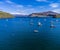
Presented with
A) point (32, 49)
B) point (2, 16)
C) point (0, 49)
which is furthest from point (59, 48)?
point (2, 16)

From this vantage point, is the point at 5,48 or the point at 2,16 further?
the point at 2,16

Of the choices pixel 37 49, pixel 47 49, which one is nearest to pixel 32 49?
pixel 37 49

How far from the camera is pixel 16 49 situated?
13.4m

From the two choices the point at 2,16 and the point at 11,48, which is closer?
the point at 11,48

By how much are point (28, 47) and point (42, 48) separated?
5.43 ft

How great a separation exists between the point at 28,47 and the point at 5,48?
2.68 metres

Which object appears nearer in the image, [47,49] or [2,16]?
[47,49]

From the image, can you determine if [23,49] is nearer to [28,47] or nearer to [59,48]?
[28,47]

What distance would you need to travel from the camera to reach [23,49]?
1357 cm

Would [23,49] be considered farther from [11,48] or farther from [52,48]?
[52,48]

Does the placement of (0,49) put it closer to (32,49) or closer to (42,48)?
(32,49)

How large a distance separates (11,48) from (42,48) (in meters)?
3.60

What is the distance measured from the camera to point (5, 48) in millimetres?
13648

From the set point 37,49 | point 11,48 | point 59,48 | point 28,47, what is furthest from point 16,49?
point 59,48
